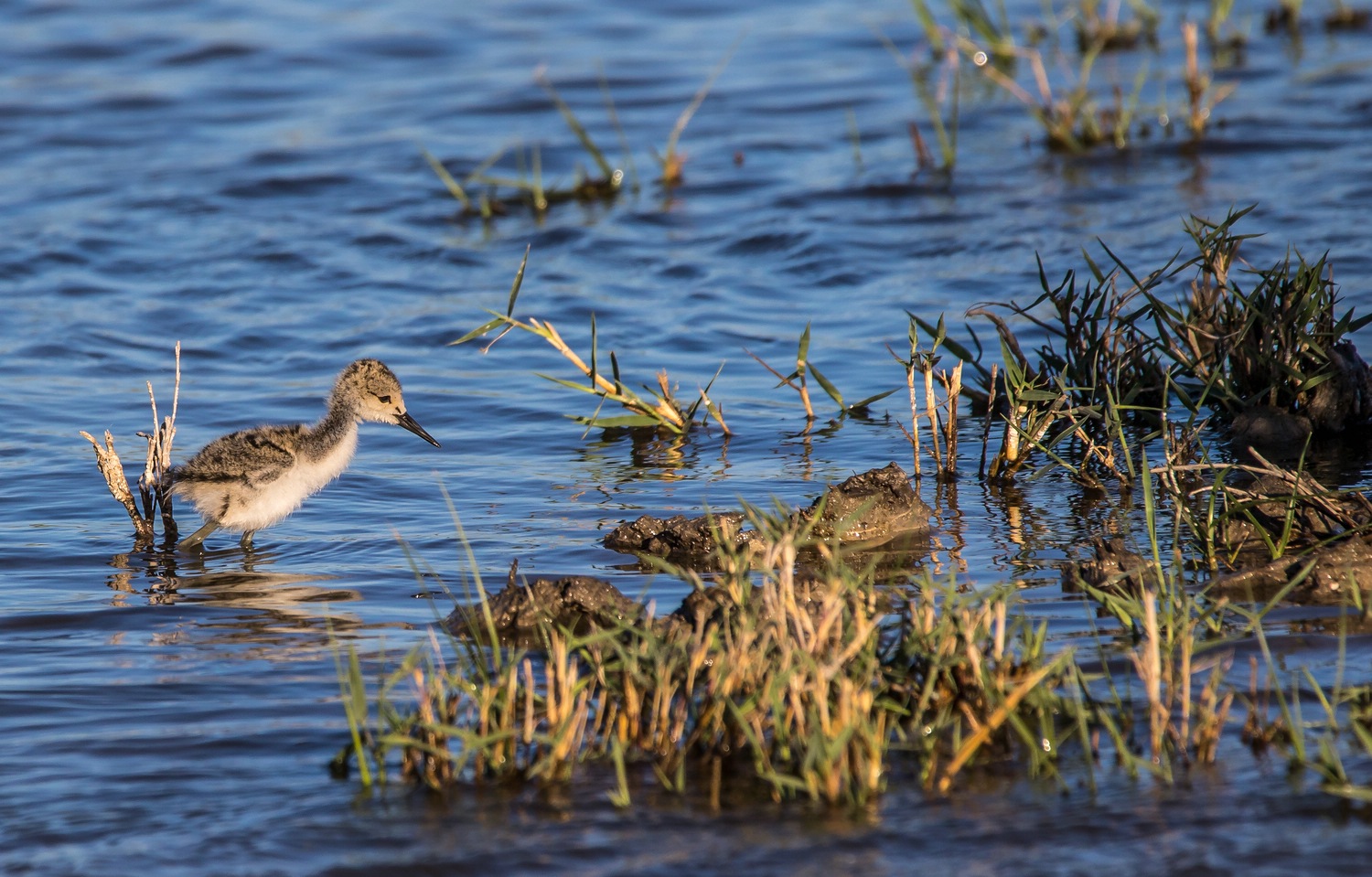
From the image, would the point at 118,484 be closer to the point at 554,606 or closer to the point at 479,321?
the point at 554,606

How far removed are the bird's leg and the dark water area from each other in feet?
0.63

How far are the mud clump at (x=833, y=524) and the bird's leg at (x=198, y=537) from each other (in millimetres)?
1599

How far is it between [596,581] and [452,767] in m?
1.12

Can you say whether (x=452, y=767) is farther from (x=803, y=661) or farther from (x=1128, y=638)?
(x=1128, y=638)

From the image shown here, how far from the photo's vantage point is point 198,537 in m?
6.32

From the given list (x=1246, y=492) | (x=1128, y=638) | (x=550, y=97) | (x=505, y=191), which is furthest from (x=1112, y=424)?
(x=550, y=97)

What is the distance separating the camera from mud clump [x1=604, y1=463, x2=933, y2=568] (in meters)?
5.70

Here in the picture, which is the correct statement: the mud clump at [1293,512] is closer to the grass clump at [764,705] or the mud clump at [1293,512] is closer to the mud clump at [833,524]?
the mud clump at [833,524]

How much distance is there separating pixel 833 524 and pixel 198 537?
2527mm

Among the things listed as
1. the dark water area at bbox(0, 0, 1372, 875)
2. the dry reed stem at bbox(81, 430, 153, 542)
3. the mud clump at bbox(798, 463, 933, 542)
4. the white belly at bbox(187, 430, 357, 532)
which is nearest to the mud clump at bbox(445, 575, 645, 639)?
the dark water area at bbox(0, 0, 1372, 875)

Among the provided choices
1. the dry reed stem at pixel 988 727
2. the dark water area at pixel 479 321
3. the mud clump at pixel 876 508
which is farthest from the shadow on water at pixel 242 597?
the dry reed stem at pixel 988 727

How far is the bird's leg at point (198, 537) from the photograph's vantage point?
6.26m

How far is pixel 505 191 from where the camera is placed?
13172 millimetres

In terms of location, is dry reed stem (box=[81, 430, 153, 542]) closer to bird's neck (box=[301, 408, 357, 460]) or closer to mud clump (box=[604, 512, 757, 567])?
bird's neck (box=[301, 408, 357, 460])
